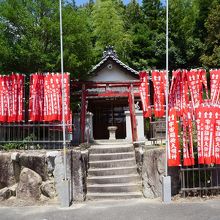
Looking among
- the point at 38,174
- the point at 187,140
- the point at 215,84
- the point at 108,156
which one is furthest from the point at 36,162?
the point at 215,84

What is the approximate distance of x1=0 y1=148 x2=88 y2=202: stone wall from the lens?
35.4 feet

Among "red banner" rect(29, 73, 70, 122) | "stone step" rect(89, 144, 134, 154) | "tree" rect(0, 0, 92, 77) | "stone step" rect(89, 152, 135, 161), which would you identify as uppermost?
"tree" rect(0, 0, 92, 77)

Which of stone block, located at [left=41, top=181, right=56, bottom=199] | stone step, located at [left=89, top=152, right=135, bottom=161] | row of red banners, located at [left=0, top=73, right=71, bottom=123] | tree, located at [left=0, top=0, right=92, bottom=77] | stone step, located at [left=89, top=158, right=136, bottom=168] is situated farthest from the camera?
tree, located at [left=0, top=0, right=92, bottom=77]

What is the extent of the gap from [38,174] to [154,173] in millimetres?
3512

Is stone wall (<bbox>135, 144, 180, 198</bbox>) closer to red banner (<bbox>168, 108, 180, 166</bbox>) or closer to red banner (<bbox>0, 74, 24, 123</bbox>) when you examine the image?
red banner (<bbox>168, 108, 180, 166</bbox>)

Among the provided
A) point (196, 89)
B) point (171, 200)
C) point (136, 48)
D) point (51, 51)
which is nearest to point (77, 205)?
point (171, 200)

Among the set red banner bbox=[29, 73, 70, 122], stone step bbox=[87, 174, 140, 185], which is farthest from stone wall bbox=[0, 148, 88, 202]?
red banner bbox=[29, 73, 70, 122]

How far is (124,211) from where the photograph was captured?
9.59 metres

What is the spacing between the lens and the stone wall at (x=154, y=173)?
10.6 metres

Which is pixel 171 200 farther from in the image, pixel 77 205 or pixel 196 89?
pixel 196 89

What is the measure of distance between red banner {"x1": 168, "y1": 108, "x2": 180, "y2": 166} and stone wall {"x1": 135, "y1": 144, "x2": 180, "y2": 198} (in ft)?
1.16

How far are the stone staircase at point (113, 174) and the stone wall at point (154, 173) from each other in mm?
424

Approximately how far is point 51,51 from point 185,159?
282 inches

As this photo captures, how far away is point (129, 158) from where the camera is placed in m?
13.2
